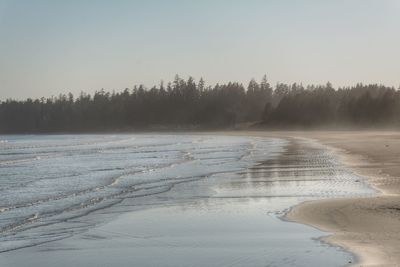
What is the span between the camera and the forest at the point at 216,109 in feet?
360

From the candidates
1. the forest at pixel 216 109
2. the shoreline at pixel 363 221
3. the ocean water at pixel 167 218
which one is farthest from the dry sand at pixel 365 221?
the forest at pixel 216 109

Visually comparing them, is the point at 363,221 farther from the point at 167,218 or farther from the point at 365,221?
the point at 167,218

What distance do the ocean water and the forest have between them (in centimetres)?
8230

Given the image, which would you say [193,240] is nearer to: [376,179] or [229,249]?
[229,249]

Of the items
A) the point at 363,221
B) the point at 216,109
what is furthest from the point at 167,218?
the point at 216,109

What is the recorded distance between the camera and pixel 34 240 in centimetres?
1096

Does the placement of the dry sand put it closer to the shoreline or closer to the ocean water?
the shoreline

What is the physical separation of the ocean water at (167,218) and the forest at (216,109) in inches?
3240

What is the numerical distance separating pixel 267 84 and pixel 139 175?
567 feet

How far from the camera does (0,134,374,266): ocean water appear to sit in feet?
30.5

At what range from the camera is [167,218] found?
43.3 feet

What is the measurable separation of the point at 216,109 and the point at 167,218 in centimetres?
13626

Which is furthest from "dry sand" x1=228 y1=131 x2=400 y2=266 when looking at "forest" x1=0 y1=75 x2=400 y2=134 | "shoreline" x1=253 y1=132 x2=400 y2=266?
"forest" x1=0 y1=75 x2=400 y2=134

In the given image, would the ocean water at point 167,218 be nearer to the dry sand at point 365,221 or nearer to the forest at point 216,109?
the dry sand at point 365,221
